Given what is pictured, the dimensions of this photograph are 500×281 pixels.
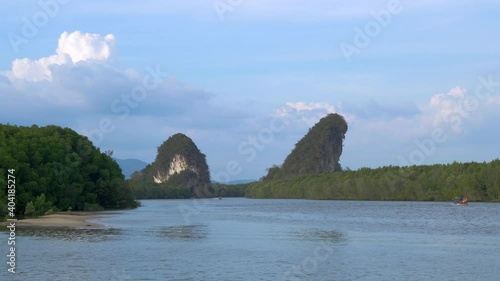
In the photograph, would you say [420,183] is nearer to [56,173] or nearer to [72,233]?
[56,173]

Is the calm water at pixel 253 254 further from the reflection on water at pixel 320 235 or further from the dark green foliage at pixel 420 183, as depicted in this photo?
the dark green foliage at pixel 420 183

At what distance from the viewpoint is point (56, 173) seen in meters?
73.8

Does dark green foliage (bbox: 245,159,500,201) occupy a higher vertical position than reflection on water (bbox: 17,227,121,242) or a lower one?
higher

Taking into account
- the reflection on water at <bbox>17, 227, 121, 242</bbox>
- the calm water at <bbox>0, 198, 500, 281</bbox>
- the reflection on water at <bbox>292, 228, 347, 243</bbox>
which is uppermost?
the reflection on water at <bbox>17, 227, 121, 242</bbox>

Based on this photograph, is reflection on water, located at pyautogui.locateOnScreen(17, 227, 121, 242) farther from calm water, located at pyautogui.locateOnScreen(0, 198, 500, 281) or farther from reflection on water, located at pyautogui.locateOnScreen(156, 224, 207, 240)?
reflection on water, located at pyautogui.locateOnScreen(156, 224, 207, 240)

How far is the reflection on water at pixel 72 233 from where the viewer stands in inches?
1656

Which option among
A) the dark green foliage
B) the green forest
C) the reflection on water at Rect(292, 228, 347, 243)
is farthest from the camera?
the dark green foliage

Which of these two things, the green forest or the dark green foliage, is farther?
the dark green foliage

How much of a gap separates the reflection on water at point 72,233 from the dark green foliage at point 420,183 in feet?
289

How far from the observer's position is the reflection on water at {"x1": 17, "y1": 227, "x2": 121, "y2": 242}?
42.1m

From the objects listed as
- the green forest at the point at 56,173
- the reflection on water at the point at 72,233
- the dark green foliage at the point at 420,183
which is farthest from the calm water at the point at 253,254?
the dark green foliage at the point at 420,183

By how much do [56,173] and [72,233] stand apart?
29365 millimetres

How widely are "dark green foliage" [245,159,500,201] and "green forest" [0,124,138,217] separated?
5942cm

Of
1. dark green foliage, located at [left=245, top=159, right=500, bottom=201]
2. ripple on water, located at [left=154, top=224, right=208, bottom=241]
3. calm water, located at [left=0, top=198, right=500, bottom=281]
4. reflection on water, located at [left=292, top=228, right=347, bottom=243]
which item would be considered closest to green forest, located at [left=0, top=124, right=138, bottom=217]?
ripple on water, located at [left=154, top=224, right=208, bottom=241]
